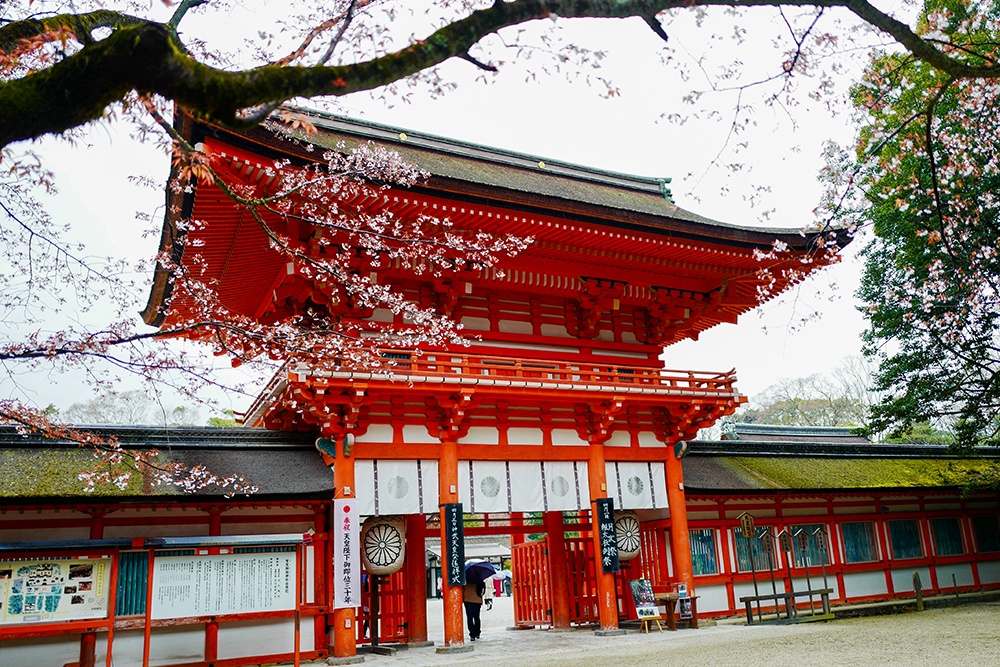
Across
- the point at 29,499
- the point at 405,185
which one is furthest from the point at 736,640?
the point at 29,499

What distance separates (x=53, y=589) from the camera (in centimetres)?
774

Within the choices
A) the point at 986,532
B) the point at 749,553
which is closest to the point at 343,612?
the point at 749,553

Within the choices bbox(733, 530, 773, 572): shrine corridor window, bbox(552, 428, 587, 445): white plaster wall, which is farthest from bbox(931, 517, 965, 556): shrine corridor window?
bbox(552, 428, 587, 445): white plaster wall

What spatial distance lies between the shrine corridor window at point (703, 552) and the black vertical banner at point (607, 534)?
89.3 inches

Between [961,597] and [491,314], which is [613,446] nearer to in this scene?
[491,314]

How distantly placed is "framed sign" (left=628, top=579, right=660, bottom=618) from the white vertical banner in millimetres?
4939

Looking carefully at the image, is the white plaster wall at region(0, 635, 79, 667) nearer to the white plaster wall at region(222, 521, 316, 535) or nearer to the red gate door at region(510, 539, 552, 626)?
the white plaster wall at region(222, 521, 316, 535)

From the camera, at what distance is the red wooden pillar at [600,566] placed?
38.2 feet

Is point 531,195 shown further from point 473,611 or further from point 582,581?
point 473,611

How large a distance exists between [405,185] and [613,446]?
19.7 feet

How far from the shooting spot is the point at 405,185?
9617 millimetres

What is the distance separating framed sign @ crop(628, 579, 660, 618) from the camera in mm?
11844

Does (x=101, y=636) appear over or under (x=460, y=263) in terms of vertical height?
under

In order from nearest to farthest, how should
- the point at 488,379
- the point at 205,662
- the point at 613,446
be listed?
1. the point at 205,662
2. the point at 488,379
3. the point at 613,446
